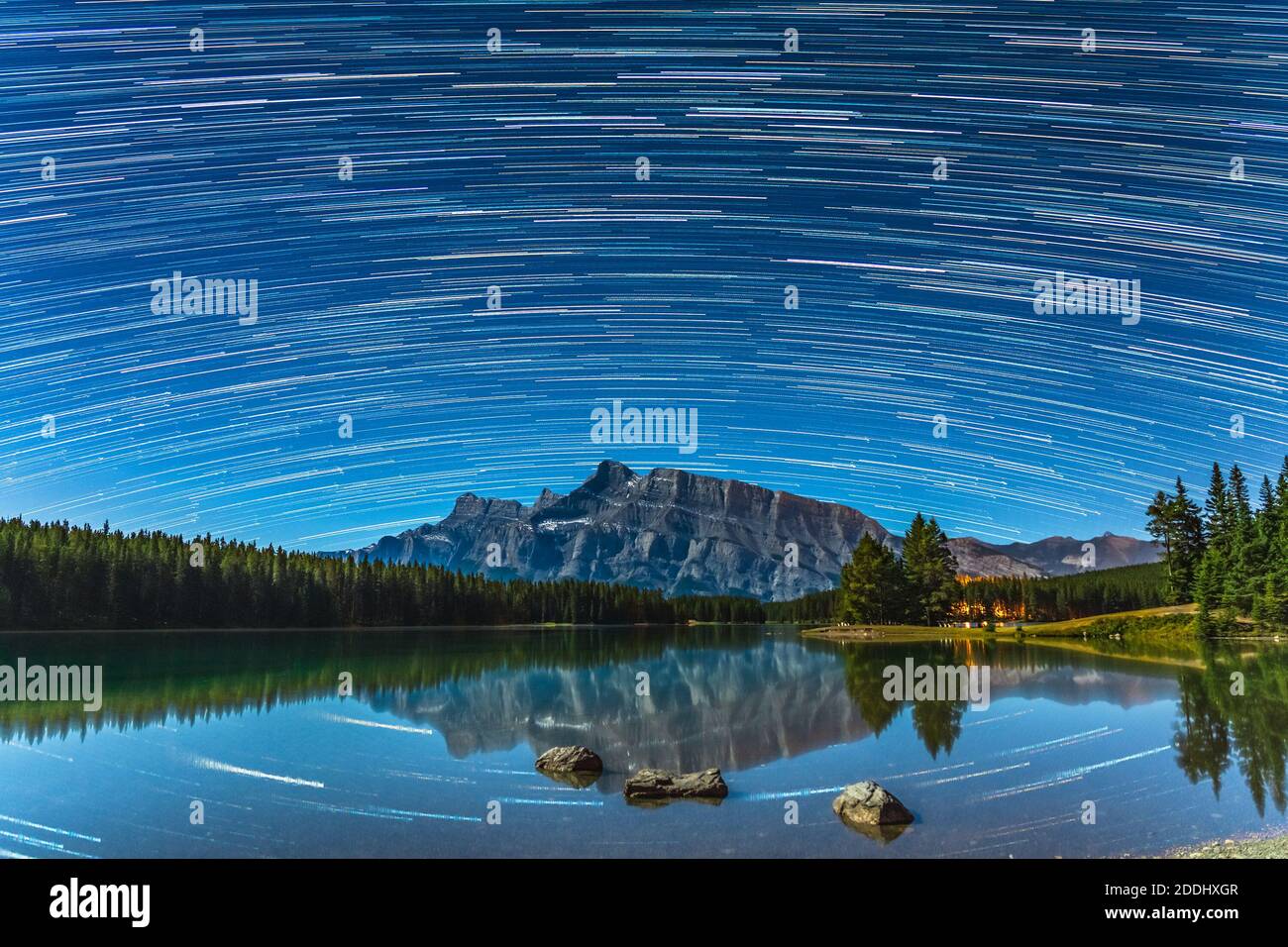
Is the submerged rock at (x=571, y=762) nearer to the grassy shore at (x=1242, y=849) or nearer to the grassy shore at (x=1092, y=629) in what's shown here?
the grassy shore at (x=1242, y=849)

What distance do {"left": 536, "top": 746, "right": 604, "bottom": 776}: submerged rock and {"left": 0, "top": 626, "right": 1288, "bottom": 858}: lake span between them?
64 centimetres

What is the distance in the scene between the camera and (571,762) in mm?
22453

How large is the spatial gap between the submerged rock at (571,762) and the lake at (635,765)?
0.64m

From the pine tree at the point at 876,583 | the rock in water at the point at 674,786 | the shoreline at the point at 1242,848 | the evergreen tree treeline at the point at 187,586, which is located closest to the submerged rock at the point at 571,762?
the rock in water at the point at 674,786

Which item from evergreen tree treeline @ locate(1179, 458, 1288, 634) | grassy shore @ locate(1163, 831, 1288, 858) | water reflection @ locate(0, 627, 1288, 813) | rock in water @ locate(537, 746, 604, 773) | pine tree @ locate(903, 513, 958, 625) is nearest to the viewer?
grassy shore @ locate(1163, 831, 1288, 858)

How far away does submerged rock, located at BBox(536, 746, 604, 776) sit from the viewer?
22.3 m

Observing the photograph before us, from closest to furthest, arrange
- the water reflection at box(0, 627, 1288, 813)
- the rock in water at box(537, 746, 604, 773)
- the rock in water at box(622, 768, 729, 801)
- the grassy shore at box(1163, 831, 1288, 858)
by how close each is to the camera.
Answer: the grassy shore at box(1163, 831, 1288, 858) → the rock in water at box(622, 768, 729, 801) → the rock in water at box(537, 746, 604, 773) → the water reflection at box(0, 627, 1288, 813)

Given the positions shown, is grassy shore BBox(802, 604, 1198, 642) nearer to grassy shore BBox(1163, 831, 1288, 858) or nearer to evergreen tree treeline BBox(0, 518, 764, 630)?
grassy shore BBox(1163, 831, 1288, 858)

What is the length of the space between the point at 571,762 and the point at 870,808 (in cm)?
990

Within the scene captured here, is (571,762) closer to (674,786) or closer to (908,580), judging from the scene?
(674,786)

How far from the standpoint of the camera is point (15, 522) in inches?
5330

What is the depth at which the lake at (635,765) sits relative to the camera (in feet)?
52.8

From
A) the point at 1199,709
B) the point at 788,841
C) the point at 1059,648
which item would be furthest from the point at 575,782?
the point at 1059,648

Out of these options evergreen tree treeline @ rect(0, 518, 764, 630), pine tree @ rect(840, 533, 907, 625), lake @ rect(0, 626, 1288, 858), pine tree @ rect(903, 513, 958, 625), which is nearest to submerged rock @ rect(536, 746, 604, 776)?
lake @ rect(0, 626, 1288, 858)
